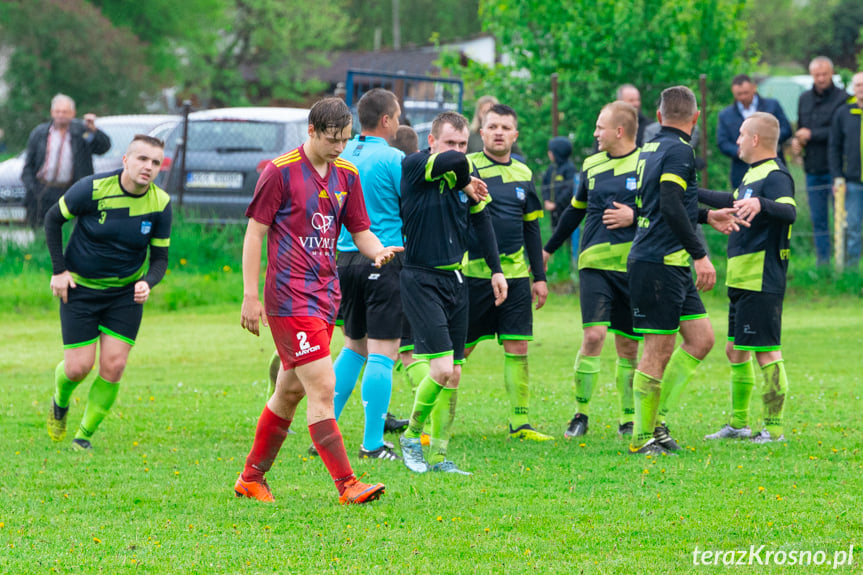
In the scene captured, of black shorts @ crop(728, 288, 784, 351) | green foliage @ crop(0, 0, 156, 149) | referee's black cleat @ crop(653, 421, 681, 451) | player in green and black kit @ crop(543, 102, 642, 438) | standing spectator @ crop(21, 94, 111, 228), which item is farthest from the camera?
green foliage @ crop(0, 0, 156, 149)

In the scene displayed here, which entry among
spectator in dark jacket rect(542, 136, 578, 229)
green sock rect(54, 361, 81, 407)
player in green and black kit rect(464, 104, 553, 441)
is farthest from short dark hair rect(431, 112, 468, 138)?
spectator in dark jacket rect(542, 136, 578, 229)

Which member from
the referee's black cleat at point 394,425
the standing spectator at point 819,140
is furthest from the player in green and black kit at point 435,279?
the standing spectator at point 819,140

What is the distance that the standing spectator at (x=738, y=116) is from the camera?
625 inches

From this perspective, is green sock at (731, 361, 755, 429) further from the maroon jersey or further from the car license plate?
the car license plate

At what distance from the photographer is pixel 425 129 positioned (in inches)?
732

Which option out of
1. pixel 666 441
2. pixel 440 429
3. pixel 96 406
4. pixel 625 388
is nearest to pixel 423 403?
pixel 440 429

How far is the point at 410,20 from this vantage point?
87875 millimetres

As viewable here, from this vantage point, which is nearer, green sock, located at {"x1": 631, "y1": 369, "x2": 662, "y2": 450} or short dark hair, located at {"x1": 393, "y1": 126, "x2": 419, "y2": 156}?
green sock, located at {"x1": 631, "y1": 369, "x2": 662, "y2": 450}

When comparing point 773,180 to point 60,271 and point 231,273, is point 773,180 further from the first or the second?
point 231,273

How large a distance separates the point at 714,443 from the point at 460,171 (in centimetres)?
285

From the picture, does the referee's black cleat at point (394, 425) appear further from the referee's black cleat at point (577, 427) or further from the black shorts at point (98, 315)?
the black shorts at point (98, 315)

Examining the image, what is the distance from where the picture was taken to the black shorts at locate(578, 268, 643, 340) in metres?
8.91

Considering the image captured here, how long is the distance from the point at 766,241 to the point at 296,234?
12.1ft

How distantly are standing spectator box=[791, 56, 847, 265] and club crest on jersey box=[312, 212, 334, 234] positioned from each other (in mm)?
11957
